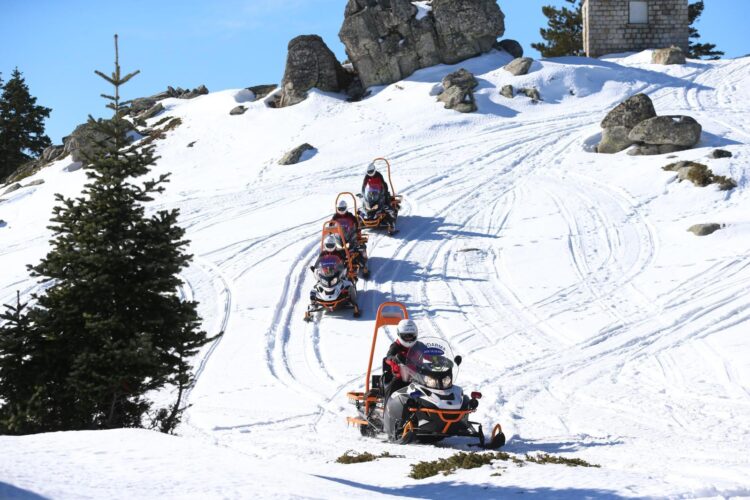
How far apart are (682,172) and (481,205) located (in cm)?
584

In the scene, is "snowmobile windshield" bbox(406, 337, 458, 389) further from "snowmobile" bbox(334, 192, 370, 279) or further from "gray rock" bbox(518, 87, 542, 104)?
"gray rock" bbox(518, 87, 542, 104)

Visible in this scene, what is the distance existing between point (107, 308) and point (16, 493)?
13.1ft

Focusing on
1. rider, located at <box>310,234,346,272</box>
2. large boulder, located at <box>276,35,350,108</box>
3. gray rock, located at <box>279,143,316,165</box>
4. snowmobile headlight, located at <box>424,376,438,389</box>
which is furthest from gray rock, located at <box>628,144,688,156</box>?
snowmobile headlight, located at <box>424,376,438,389</box>

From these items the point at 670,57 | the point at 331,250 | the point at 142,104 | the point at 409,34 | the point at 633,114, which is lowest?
the point at 331,250

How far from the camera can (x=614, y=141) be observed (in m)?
28.6

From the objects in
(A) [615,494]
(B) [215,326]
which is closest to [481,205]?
(B) [215,326]

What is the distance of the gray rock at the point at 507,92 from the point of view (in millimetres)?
36572

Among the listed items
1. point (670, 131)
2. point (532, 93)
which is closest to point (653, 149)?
point (670, 131)

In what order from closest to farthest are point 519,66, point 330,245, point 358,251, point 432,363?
point 432,363, point 330,245, point 358,251, point 519,66

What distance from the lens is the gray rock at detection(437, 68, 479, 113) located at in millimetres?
35375

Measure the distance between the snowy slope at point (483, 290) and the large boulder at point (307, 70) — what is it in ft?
5.99

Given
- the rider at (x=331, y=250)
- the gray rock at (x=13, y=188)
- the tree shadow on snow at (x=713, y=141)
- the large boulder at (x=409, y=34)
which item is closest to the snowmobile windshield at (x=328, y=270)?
the rider at (x=331, y=250)

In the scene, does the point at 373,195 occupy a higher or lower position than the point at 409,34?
lower

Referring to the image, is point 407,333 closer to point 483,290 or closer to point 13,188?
point 483,290
